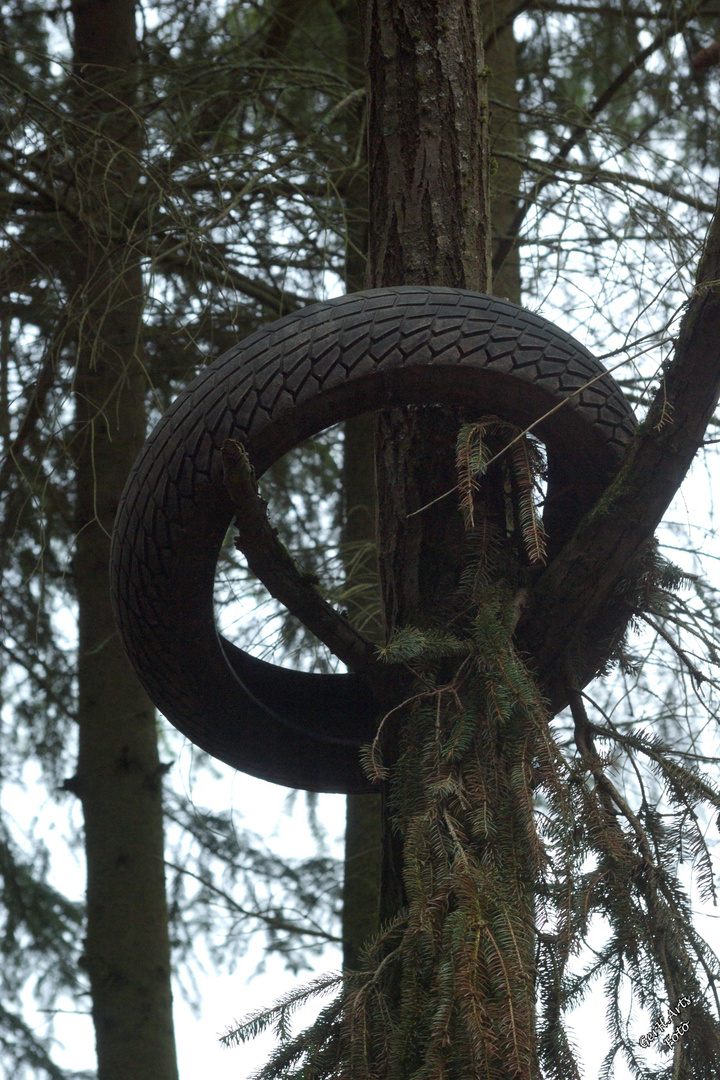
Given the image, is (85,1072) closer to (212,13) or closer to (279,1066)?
(279,1066)

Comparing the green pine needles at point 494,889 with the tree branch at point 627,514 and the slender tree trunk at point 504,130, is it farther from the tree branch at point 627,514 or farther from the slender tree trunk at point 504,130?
the slender tree trunk at point 504,130

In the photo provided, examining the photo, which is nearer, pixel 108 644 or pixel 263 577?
pixel 263 577

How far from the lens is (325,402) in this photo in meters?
1.84

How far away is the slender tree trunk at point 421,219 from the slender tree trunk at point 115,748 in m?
1.48

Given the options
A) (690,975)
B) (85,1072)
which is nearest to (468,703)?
(690,975)

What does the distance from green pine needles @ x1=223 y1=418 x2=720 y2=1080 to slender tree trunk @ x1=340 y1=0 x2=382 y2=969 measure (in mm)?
1677

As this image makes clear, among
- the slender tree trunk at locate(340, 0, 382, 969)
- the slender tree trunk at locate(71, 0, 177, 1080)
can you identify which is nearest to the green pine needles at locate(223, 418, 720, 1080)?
the slender tree trunk at locate(340, 0, 382, 969)

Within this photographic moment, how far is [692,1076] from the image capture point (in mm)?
1790

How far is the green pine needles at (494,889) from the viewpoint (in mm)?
1550

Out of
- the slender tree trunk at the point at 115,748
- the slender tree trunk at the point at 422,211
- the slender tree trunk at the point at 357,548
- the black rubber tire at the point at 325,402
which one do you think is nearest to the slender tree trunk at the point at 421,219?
the slender tree trunk at the point at 422,211

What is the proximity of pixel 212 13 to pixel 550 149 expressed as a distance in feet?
5.11

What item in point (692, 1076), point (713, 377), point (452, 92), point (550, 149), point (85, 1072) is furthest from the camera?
point (85, 1072)

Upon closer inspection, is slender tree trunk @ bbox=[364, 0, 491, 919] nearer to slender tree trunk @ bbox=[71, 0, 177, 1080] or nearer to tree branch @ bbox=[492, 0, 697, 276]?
tree branch @ bbox=[492, 0, 697, 276]

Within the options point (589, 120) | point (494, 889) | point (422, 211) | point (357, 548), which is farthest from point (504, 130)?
point (494, 889)
